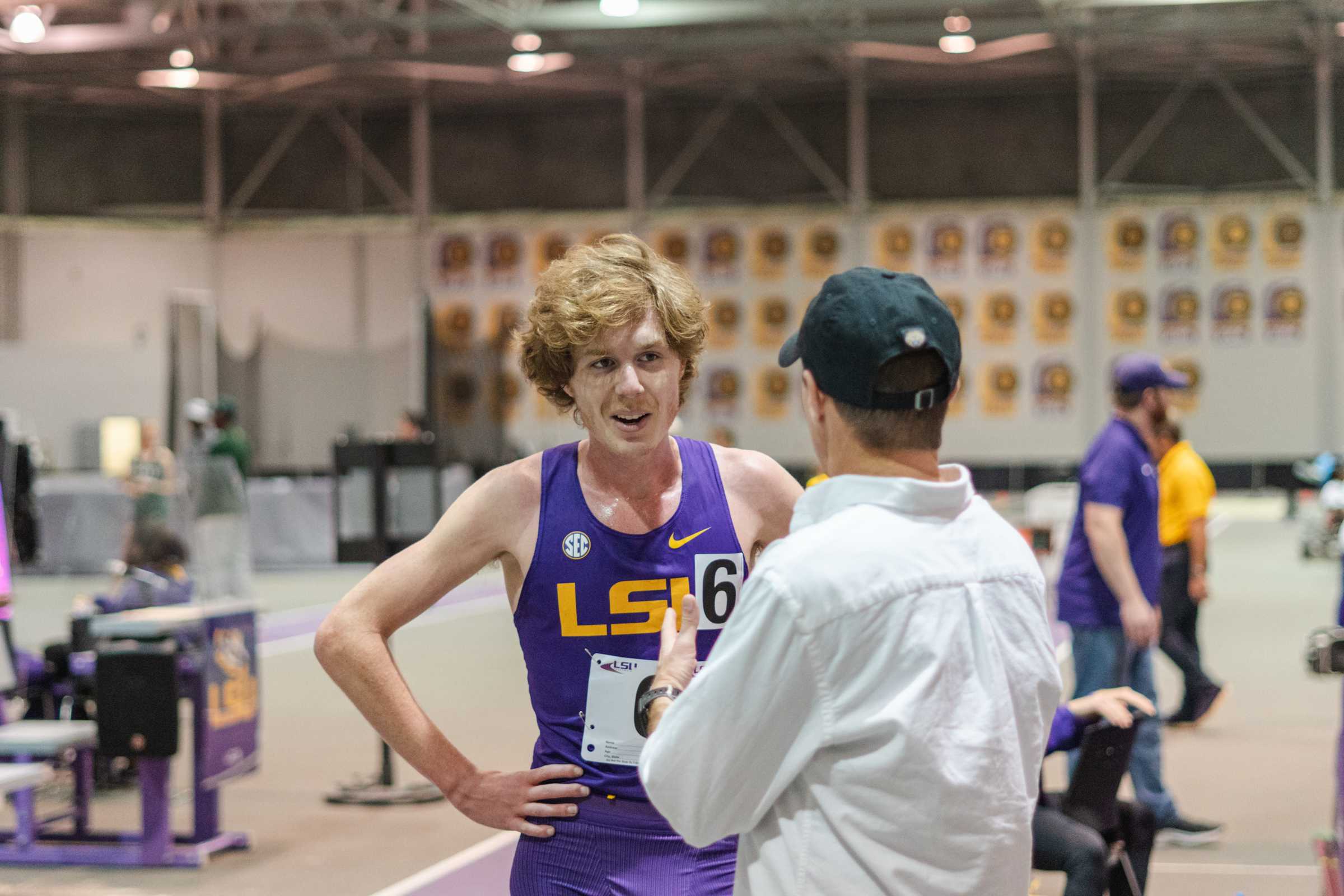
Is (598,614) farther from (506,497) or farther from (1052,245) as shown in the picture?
(1052,245)

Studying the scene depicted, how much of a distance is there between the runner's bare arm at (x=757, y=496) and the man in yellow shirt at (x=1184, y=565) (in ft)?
16.5

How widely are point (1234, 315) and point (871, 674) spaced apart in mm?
22534

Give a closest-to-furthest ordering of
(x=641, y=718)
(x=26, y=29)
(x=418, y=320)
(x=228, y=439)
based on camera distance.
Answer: (x=641, y=718), (x=228, y=439), (x=26, y=29), (x=418, y=320)

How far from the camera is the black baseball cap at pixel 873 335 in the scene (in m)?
1.56

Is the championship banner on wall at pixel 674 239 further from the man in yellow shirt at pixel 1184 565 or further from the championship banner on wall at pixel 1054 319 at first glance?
the man in yellow shirt at pixel 1184 565

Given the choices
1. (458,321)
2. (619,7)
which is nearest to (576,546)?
(619,7)

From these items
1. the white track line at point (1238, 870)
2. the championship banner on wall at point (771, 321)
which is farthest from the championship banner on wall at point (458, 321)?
the white track line at point (1238, 870)

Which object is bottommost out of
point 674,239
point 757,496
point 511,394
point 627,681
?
point 627,681

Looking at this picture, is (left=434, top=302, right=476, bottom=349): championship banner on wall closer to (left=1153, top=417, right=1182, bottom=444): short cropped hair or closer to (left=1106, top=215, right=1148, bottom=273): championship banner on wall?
(left=1106, top=215, right=1148, bottom=273): championship banner on wall

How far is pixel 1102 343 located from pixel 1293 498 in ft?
11.9

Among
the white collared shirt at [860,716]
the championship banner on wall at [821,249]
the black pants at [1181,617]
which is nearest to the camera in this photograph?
the white collared shirt at [860,716]

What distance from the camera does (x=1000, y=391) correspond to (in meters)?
23.0

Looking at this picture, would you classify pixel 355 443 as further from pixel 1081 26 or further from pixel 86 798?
pixel 1081 26

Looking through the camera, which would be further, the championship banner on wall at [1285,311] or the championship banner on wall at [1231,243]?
the championship banner on wall at [1231,243]
